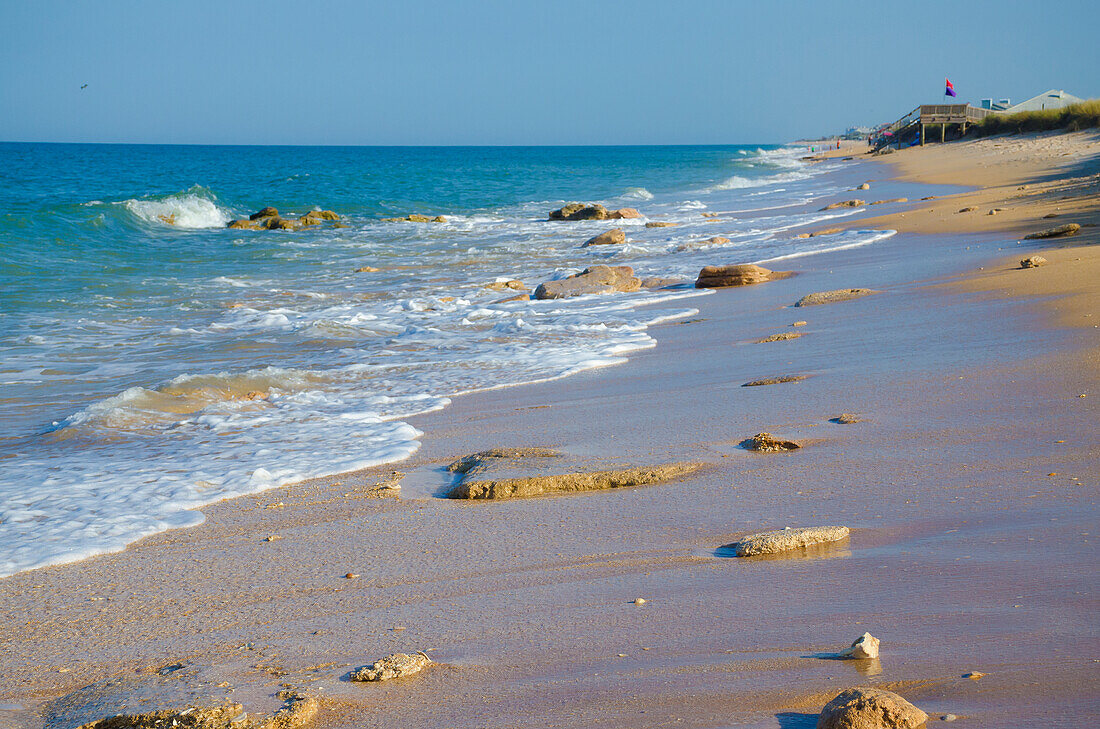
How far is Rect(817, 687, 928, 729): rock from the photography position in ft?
6.25

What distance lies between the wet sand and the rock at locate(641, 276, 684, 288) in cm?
615

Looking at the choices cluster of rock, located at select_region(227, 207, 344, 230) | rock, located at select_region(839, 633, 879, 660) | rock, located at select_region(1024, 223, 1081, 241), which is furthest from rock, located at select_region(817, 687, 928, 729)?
cluster of rock, located at select_region(227, 207, 344, 230)

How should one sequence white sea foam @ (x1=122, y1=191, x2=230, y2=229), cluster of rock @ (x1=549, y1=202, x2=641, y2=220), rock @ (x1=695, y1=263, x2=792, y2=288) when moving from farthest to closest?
1. white sea foam @ (x1=122, y1=191, x2=230, y2=229)
2. cluster of rock @ (x1=549, y1=202, x2=641, y2=220)
3. rock @ (x1=695, y1=263, x2=792, y2=288)

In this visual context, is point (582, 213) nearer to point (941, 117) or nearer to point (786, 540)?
point (786, 540)

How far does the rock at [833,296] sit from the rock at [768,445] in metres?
4.40

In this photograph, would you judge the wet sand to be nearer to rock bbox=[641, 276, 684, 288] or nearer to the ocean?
the ocean

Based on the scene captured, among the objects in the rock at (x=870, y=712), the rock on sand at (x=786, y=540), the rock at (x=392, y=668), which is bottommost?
the rock at (x=392, y=668)

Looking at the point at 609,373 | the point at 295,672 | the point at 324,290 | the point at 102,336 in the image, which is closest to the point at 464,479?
the point at 295,672

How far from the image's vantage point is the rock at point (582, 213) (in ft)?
88.5

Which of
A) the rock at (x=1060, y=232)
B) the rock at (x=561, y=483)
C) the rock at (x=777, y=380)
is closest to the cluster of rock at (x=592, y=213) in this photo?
the rock at (x=1060, y=232)

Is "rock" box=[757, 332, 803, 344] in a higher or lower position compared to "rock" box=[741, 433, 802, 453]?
higher

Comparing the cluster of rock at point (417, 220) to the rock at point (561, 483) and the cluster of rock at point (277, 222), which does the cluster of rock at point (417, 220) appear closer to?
the cluster of rock at point (277, 222)

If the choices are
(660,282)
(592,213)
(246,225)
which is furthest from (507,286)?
Result: (246,225)

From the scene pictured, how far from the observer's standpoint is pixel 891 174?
111 feet
